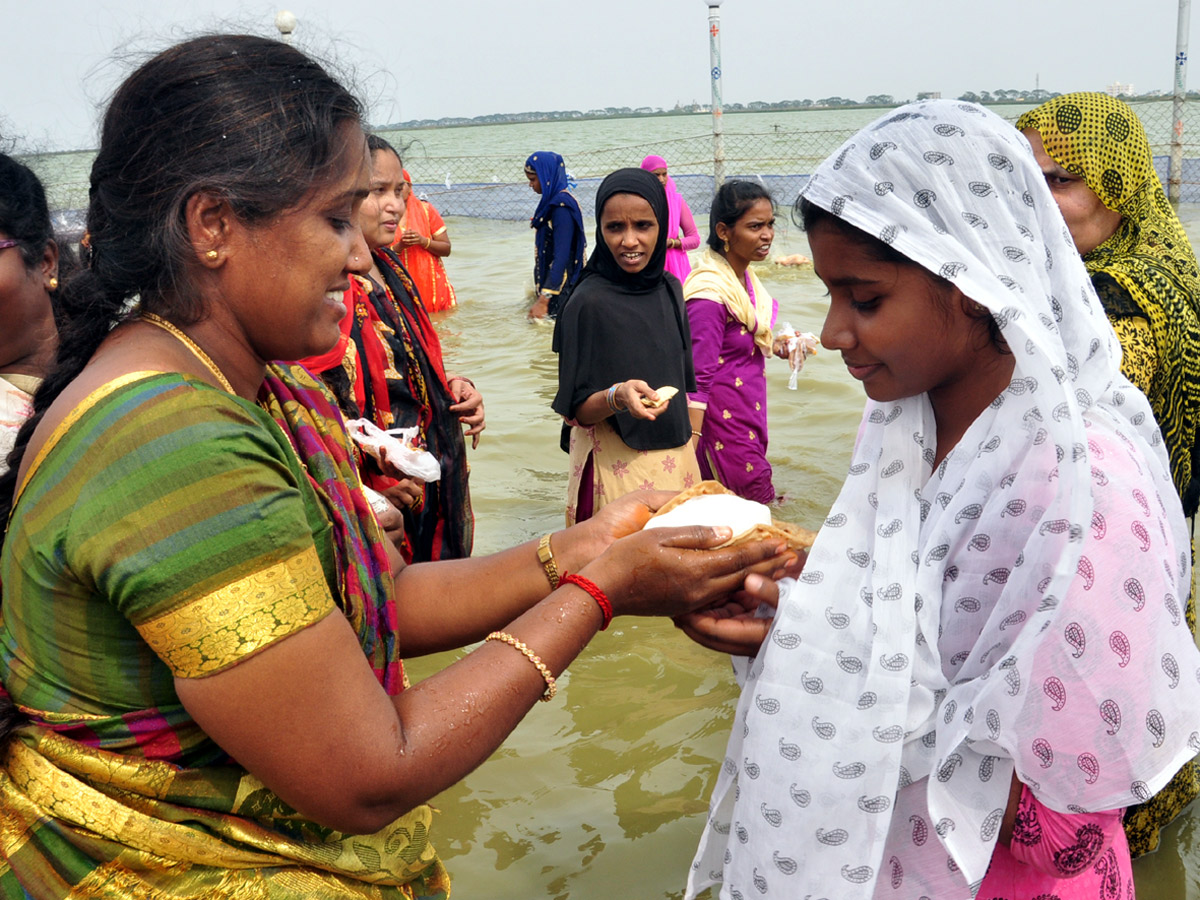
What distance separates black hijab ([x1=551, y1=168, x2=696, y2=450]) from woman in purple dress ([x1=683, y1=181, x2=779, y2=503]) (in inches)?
19.0

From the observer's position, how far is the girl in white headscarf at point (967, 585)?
1513mm

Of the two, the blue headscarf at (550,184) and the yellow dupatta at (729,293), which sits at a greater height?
the blue headscarf at (550,184)

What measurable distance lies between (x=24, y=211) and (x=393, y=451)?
134 cm

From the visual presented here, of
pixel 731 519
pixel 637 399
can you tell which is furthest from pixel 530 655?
pixel 637 399

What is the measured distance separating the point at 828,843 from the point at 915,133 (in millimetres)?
1321

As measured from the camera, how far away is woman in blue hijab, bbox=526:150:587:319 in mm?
10703

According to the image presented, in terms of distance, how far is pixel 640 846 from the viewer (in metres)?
3.23

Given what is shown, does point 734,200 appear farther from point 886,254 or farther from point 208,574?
point 208,574

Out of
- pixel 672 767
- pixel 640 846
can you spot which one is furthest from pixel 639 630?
pixel 640 846

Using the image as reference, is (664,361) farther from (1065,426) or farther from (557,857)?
(1065,426)

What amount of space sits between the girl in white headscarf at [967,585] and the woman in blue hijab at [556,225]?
8.96m

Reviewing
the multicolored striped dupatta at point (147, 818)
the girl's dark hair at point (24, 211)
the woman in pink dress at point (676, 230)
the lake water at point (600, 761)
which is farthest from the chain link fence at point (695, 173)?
the multicolored striped dupatta at point (147, 818)

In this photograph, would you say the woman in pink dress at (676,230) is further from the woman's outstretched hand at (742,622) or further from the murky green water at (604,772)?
the woman's outstretched hand at (742,622)

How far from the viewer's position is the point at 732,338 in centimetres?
543
